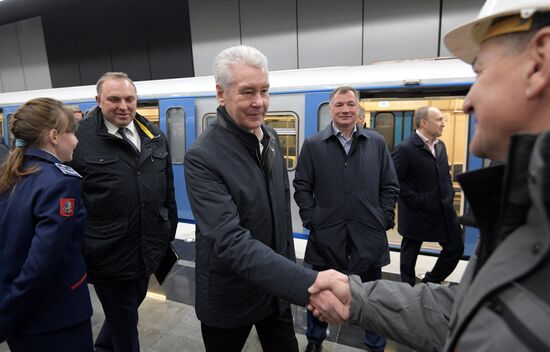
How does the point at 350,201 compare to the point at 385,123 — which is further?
the point at 385,123

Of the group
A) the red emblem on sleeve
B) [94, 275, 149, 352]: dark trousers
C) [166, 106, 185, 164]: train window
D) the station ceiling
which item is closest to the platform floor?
[94, 275, 149, 352]: dark trousers

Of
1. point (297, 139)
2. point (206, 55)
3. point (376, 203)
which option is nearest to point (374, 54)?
point (297, 139)

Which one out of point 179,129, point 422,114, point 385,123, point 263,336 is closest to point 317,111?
point 385,123

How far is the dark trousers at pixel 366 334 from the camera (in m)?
2.77

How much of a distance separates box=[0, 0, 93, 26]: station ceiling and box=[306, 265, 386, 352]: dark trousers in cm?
1260

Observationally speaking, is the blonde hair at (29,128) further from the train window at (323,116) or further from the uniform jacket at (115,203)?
the train window at (323,116)

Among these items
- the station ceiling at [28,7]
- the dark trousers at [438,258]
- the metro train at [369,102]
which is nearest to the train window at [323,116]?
the metro train at [369,102]

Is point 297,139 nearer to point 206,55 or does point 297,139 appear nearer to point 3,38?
point 206,55

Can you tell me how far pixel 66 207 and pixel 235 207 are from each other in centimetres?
90

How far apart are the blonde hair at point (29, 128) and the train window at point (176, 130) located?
4326 millimetres

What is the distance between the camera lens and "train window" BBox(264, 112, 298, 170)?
209 inches

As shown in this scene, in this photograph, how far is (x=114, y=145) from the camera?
7.82 feet

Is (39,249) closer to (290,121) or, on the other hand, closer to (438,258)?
(438,258)

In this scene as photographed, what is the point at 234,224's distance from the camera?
1628 millimetres
